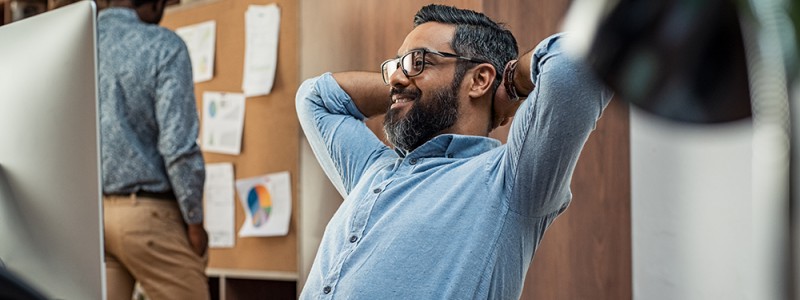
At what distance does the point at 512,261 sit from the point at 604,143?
1060 millimetres

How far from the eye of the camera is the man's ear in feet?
5.30

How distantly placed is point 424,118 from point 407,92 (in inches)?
2.5

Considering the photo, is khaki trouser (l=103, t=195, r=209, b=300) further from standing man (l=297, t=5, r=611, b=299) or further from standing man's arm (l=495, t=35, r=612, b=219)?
standing man's arm (l=495, t=35, r=612, b=219)

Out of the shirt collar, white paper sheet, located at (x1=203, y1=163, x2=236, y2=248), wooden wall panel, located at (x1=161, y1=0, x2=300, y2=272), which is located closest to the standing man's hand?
wooden wall panel, located at (x1=161, y1=0, x2=300, y2=272)

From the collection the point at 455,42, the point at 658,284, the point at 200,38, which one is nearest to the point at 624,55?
the point at 455,42

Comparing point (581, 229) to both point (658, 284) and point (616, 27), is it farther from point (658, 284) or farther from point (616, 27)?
point (616, 27)

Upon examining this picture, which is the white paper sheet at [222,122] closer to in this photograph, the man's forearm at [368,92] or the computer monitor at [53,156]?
the man's forearm at [368,92]

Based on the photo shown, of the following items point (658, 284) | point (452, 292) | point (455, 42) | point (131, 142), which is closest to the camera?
point (452, 292)

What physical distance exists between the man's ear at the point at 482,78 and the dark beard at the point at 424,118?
Answer: 2 centimetres

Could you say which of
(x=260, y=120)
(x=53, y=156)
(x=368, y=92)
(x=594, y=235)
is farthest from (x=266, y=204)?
(x=53, y=156)

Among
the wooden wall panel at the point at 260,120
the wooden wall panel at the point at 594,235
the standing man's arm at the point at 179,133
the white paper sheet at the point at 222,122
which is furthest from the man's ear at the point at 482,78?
the white paper sheet at the point at 222,122

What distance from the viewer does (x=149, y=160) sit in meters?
2.60

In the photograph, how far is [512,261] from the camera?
1.42 m

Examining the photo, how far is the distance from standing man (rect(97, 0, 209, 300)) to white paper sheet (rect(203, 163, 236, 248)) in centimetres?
69
